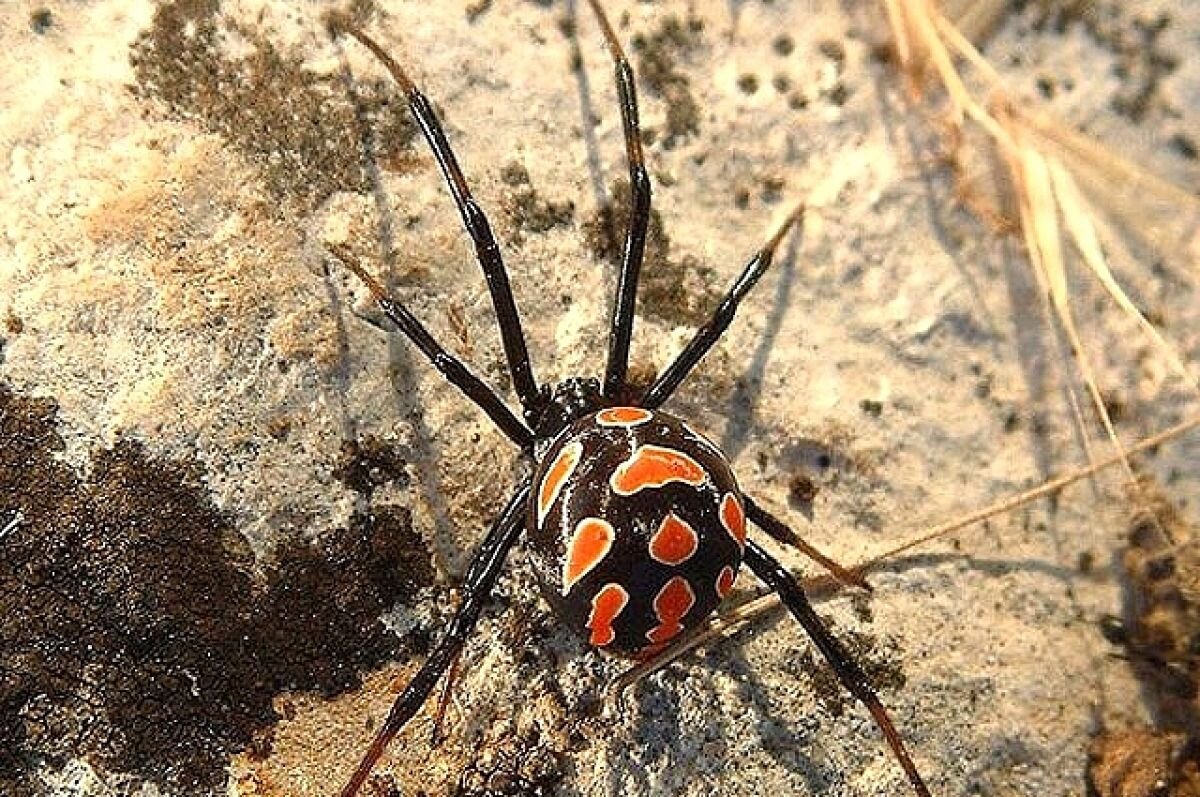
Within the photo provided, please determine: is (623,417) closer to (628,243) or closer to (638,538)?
(638,538)

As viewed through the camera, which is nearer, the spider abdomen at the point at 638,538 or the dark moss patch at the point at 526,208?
the spider abdomen at the point at 638,538

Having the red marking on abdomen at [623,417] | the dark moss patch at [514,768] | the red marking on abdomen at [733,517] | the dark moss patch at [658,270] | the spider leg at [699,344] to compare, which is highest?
the dark moss patch at [658,270]

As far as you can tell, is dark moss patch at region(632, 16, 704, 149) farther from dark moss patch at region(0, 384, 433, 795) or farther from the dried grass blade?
dark moss patch at region(0, 384, 433, 795)

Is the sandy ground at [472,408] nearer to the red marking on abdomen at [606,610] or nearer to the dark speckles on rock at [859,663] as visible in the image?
the dark speckles on rock at [859,663]

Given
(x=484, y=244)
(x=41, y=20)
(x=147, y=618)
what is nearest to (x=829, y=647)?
(x=484, y=244)

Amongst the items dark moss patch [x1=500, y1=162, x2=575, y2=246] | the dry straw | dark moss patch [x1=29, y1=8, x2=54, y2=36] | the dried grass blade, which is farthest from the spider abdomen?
dark moss patch [x1=29, y1=8, x2=54, y2=36]

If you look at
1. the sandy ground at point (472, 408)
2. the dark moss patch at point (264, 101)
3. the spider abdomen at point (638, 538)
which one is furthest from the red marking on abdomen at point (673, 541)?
the dark moss patch at point (264, 101)
